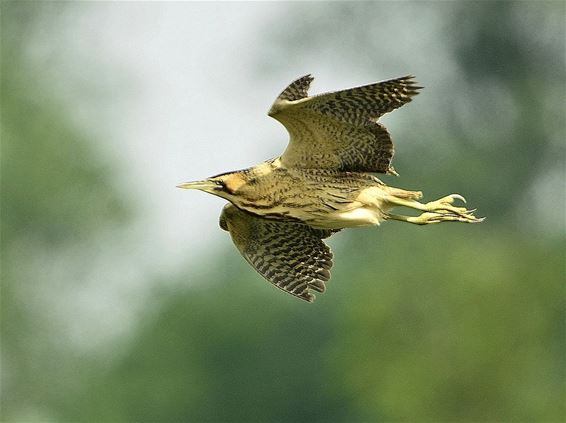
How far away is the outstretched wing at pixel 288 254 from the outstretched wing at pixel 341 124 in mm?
719

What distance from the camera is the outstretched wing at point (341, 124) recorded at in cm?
964

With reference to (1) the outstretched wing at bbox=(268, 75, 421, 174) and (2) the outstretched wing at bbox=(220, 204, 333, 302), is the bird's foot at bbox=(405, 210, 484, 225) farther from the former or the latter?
(2) the outstretched wing at bbox=(220, 204, 333, 302)

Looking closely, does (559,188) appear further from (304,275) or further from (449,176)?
(304,275)

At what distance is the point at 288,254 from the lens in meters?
10.7

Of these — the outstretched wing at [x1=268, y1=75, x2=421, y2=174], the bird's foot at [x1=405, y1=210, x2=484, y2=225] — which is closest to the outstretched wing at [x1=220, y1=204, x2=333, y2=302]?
the bird's foot at [x1=405, y1=210, x2=484, y2=225]

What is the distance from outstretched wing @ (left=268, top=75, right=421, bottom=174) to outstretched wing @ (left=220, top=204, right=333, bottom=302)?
2.36 feet

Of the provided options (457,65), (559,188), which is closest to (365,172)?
(559,188)

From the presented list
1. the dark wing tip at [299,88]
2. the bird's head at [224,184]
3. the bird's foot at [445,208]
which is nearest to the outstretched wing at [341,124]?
the dark wing tip at [299,88]

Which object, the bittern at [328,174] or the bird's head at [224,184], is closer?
the bittern at [328,174]

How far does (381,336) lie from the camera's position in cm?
2673

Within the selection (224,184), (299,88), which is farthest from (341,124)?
(224,184)

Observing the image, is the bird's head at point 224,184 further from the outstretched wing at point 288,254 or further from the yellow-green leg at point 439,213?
the yellow-green leg at point 439,213

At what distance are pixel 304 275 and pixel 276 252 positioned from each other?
0.67 feet

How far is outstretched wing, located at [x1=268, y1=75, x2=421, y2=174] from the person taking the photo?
9.64 m
